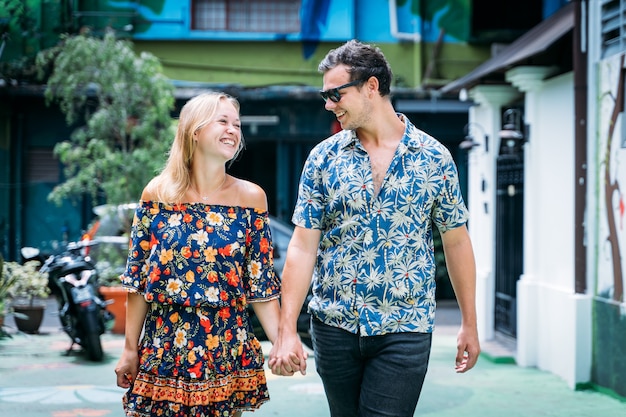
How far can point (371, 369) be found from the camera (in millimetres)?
3848

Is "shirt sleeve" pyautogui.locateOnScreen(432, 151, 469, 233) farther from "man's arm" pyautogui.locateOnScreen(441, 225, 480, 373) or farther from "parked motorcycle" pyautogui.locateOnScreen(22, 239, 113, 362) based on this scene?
"parked motorcycle" pyautogui.locateOnScreen(22, 239, 113, 362)

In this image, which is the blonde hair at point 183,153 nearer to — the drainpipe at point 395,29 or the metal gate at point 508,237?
the metal gate at point 508,237

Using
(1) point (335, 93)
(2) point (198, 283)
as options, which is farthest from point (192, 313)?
(1) point (335, 93)

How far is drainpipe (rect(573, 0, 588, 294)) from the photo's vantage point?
8.10m

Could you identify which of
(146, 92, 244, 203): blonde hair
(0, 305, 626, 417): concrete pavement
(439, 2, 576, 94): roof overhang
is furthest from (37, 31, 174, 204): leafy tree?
(146, 92, 244, 203): blonde hair

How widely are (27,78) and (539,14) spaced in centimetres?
870

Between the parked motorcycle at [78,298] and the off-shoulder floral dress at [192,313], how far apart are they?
5638mm

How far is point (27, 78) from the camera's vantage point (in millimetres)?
15984

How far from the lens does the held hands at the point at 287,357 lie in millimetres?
3850

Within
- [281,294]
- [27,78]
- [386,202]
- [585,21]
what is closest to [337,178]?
[386,202]

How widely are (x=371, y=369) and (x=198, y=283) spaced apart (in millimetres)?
767

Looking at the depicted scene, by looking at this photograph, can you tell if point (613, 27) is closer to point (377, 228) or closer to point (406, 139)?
point (406, 139)

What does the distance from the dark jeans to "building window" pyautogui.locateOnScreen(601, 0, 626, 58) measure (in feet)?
14.9

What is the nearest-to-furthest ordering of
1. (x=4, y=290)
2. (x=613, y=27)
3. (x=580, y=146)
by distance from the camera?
(x=613, y=27) → (x=580, y=146) → (x=4, y=290)
